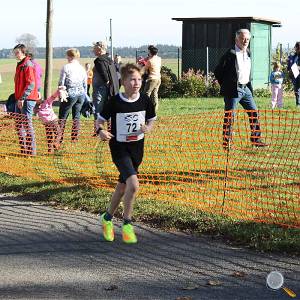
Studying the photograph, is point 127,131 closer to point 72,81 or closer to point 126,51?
point 72,81

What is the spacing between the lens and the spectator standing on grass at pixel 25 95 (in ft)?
38.5

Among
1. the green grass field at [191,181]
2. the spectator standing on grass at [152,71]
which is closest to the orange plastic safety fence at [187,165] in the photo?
the green grass field at [191,181]

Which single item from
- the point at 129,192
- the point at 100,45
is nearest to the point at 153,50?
the point at 100,45

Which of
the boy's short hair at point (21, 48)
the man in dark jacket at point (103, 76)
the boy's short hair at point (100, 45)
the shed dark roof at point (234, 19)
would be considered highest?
the shed dark roof at point (234, 19)

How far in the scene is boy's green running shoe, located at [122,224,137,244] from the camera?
669 centimetres

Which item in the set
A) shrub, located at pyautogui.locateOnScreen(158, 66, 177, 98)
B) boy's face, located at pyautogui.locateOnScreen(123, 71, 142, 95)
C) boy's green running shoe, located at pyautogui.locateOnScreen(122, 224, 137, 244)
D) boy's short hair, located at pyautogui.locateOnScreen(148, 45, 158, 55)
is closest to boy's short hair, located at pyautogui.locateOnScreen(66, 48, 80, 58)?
boy's short hair, located at pyautogui.locateOnScreen(148, 45, 158, 55)

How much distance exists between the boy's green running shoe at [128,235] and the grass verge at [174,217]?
1.99 feet

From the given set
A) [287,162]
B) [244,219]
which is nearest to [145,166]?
[287,162]

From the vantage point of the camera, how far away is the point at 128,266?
5.97 meters

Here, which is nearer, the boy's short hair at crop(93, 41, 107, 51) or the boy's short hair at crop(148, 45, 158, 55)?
the boy's short hair at crop(93, 41, 107, 51)

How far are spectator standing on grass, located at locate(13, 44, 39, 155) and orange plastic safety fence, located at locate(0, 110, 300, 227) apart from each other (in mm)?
36

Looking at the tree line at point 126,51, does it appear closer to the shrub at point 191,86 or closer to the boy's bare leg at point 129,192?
the shrub at point 191,86

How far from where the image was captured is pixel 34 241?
6.86 meters

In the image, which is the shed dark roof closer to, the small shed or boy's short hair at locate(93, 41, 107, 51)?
the small shed
